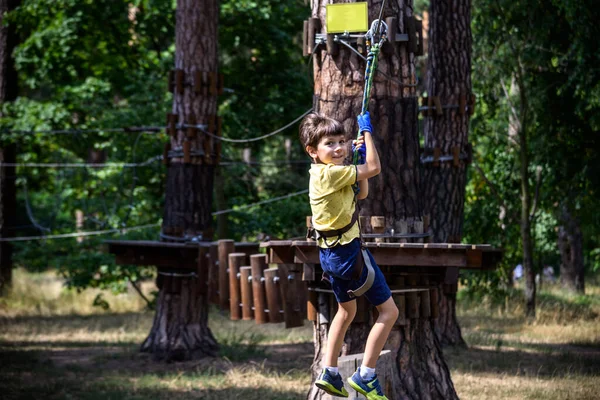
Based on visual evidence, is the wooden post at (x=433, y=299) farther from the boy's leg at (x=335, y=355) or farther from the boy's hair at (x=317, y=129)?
the boy's hair at (x=317, y=129)

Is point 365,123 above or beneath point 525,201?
above

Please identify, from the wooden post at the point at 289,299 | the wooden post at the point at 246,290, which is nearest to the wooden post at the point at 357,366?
the wooden post at the point at 289,299

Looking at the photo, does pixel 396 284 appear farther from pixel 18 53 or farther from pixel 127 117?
pixel 18 53

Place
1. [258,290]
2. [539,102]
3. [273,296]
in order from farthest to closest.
Answer: 1. [539,102]
2. [258,290]
3. [273,296]

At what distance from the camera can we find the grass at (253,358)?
971 centimetres

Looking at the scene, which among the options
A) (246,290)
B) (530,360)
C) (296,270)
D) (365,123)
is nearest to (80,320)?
(246,290)

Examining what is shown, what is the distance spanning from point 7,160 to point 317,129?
18.3 meters

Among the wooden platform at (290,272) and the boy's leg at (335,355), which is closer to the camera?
the boy's leg at (335,355)

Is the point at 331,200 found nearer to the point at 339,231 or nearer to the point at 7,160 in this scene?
the point at 339,231

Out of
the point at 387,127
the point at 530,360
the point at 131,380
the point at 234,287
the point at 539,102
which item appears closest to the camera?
the point at 387,127

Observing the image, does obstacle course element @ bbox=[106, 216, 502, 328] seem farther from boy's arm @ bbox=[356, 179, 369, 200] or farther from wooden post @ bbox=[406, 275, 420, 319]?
boy's arm @ bbox=[356, 179, 369, 200]

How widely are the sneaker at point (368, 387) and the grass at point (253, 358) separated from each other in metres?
3.69

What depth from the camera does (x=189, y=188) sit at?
12.7m

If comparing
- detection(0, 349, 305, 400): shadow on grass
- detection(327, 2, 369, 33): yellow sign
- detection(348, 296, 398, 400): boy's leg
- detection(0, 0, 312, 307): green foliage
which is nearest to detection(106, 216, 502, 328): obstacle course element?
detection(0, 349, 305, 400): shadow on grass
